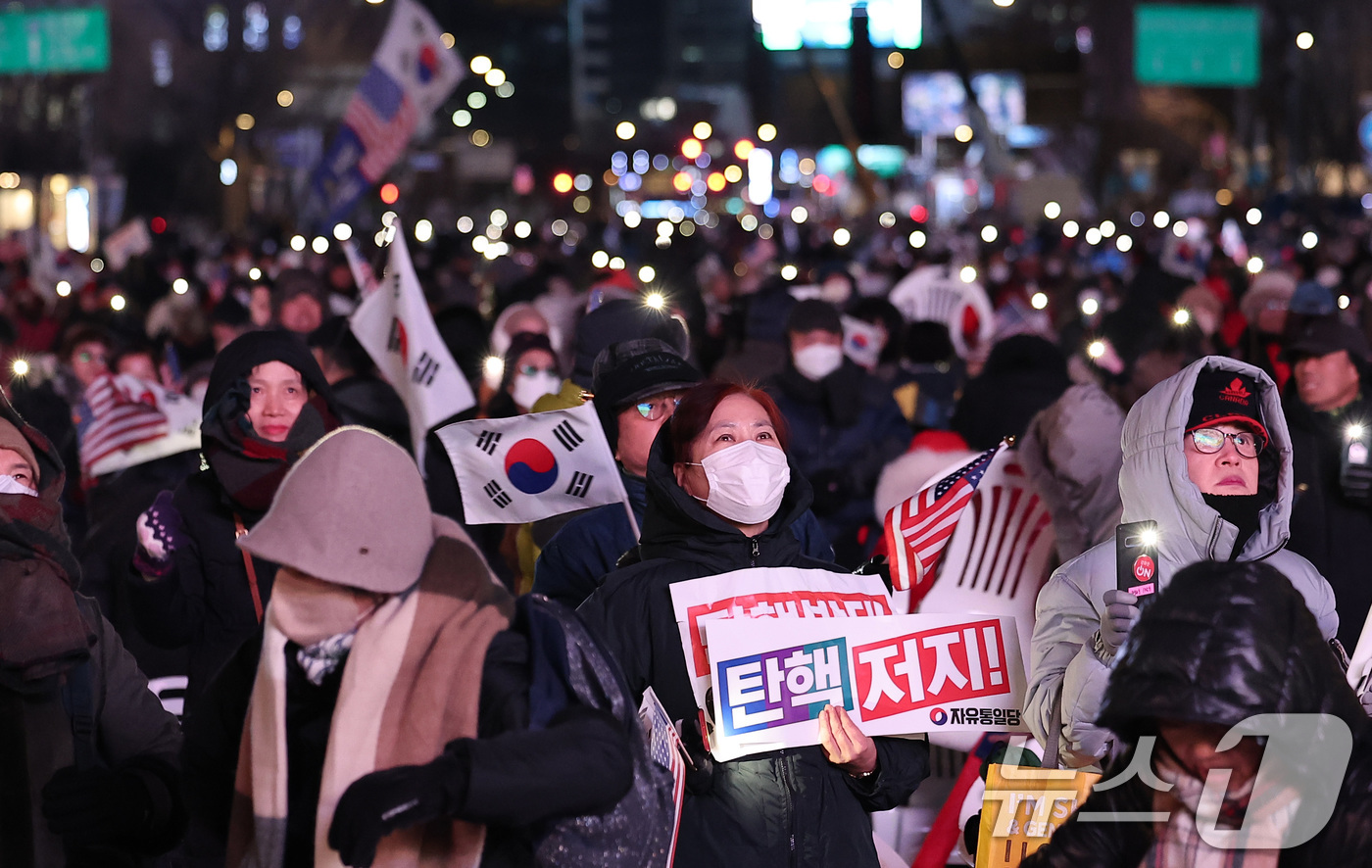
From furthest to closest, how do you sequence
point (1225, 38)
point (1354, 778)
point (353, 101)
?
1. point (1225, 38)
2. point (353, 101)
3. point (1354, 778)

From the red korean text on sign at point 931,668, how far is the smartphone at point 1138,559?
1.00ft

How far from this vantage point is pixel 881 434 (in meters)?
8.05

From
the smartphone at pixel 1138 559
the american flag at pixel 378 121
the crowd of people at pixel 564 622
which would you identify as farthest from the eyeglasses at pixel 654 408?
the american flag at pixel 378 121

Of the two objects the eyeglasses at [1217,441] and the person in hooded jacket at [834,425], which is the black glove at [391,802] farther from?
the person in hooded jacket at [834,425]

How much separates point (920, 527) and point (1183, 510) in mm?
827

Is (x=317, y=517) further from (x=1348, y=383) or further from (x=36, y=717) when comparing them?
(x=1348, y=383)

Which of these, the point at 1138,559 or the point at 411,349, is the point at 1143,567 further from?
the point at 411,349

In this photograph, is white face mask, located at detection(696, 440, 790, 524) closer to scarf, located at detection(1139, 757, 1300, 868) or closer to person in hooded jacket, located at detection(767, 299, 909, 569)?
scarf, located at detection(1139, 757, 1300, 868)

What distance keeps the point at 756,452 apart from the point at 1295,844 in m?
1.61

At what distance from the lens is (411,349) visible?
8.05m

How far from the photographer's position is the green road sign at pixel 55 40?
3744cm

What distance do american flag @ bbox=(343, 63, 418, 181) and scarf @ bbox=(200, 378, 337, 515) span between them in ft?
41.8

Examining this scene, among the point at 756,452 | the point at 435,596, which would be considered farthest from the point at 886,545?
the point at 435,596

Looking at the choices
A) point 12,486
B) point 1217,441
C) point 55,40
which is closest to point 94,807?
point 12,486
